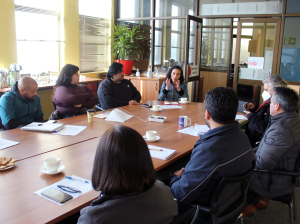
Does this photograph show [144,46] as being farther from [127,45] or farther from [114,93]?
[114,93]

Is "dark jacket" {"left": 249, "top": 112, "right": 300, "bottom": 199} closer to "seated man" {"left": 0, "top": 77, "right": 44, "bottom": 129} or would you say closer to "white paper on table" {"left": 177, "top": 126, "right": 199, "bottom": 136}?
"white paper on table" {"left": 177, "top": 126, "right": 199, "bottom": 136}

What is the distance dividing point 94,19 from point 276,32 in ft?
13.3

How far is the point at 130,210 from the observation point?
96cm

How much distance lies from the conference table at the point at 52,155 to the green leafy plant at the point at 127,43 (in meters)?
3.82

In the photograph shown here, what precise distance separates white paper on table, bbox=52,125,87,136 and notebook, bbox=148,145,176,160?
0.79 meters

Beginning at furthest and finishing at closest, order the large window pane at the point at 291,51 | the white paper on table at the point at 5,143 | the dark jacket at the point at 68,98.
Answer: the large window pane at the point at 291,51
the dark jacket at the point at 68,98
the white paper on table at the point at 5,143

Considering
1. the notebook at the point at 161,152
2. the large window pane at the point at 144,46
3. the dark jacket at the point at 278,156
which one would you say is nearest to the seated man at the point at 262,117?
the dark jacket at the point at 278,156

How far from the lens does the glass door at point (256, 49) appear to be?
5703 millimetres

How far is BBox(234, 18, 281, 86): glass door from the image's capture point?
5.70 m

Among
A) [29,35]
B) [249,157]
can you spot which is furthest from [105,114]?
[29,35]

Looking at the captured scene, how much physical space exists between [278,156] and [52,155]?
63.4 inches

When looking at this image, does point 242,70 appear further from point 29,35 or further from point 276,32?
point 29,35

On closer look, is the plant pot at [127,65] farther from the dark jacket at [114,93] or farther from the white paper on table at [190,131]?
Result: the white paper on table at [190,131]

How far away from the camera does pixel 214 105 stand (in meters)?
1.55
